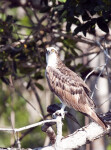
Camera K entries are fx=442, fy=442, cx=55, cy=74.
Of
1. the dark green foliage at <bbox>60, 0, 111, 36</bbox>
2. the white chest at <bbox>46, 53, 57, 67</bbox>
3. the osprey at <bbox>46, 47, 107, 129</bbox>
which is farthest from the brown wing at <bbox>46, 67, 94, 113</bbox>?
the dark green foliage at <bbox>60, 0, 111, 36</bbox>

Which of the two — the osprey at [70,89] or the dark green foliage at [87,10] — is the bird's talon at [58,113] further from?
the dark green foliage at [87,10]

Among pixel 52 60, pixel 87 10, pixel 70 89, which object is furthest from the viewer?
pixel 52 60

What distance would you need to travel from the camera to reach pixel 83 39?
7.82m

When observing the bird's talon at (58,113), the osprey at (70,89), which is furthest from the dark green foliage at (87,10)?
the bird's talon at (58,113)

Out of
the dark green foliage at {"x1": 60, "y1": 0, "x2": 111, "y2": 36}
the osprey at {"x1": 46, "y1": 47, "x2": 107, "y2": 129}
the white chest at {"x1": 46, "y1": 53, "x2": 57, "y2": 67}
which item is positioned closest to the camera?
the dark green foliage at {"x1": 60, "y1": 0, "x2": 111, "y2": 36}

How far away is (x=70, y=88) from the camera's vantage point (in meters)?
6.55

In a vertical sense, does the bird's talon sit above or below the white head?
below

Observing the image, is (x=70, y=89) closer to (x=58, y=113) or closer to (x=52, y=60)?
(x=58, y=113)

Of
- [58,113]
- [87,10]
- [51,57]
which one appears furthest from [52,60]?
[58,113]

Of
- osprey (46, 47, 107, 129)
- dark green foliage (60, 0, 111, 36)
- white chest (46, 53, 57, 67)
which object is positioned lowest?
osprey (46, 47, 107, 129)

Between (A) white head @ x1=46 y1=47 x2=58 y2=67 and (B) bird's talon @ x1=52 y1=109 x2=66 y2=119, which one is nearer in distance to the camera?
(B) bird's talon @ x1=52 y1=109 x2=66 y2=119

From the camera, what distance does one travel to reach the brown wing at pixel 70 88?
6285 mm

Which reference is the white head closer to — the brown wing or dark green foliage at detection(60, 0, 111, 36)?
the brown wing

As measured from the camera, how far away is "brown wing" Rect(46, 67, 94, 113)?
6.29m
